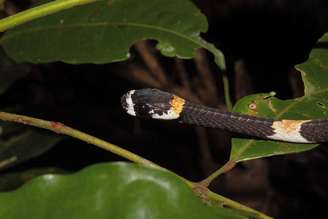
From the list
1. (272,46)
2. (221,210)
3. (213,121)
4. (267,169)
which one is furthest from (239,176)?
(221,210)

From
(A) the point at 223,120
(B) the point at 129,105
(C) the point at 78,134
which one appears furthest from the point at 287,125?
(B) the point at 129,105

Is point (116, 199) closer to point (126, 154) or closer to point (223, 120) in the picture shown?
point (126, 154)

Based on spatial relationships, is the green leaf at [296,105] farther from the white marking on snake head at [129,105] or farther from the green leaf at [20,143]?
the green leaf at [20,143]

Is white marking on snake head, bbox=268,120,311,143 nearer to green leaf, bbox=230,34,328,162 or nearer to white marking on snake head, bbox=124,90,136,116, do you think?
green leaf, bbox=230,34,328,162

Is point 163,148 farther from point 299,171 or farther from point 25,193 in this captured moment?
point 25,193

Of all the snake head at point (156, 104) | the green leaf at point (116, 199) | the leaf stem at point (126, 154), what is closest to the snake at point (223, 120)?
the snake head at point (156, 104)

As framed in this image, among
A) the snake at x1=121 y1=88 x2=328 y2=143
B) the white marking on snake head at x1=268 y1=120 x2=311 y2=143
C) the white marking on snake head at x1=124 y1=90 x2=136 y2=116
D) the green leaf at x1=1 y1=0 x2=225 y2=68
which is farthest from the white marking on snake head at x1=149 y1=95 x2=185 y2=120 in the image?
the white marking on snake head at x1=268 y1=120 x2=311 y2=143

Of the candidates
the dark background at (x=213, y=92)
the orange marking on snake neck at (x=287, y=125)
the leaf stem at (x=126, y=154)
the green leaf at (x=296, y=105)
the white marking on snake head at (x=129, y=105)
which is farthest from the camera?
the dark background at (x=213, y=92)
